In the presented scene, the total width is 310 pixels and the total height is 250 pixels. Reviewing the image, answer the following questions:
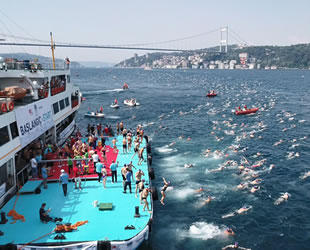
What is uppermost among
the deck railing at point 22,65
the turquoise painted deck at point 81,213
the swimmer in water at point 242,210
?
the deck railing at point 22,65

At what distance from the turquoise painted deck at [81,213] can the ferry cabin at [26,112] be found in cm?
200

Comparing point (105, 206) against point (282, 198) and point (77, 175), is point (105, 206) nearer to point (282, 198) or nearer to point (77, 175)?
point (77, 175)

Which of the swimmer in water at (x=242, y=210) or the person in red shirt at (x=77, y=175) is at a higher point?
the person in red shirt at (x=77, y=175)

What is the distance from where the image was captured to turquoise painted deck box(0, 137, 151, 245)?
13977 millimetres

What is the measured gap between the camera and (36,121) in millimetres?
21297

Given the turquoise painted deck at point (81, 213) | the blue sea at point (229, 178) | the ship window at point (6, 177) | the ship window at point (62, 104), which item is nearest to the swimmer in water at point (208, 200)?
the blue sea at point (229, 178)

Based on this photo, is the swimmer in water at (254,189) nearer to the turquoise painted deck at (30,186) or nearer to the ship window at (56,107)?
the turquoise painted deck at (30,186)

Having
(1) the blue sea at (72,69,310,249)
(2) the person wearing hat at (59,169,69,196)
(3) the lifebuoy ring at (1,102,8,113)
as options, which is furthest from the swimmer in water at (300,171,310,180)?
(3) the lifebuoy ring at (1,102,8,113)

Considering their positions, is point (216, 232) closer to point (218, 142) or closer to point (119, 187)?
point (119, 187)

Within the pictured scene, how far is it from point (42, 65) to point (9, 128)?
11.3m

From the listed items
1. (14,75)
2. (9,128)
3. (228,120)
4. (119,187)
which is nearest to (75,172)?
(119,187)

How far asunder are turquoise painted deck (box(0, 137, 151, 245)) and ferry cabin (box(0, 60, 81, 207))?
6.56ft

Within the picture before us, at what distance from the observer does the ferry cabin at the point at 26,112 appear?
56.9ft

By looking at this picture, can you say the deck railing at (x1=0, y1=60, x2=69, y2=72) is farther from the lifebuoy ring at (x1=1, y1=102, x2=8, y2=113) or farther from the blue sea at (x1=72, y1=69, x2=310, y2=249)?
the blue sea at (x1=72, y1=69, x2=310, y2=249)
